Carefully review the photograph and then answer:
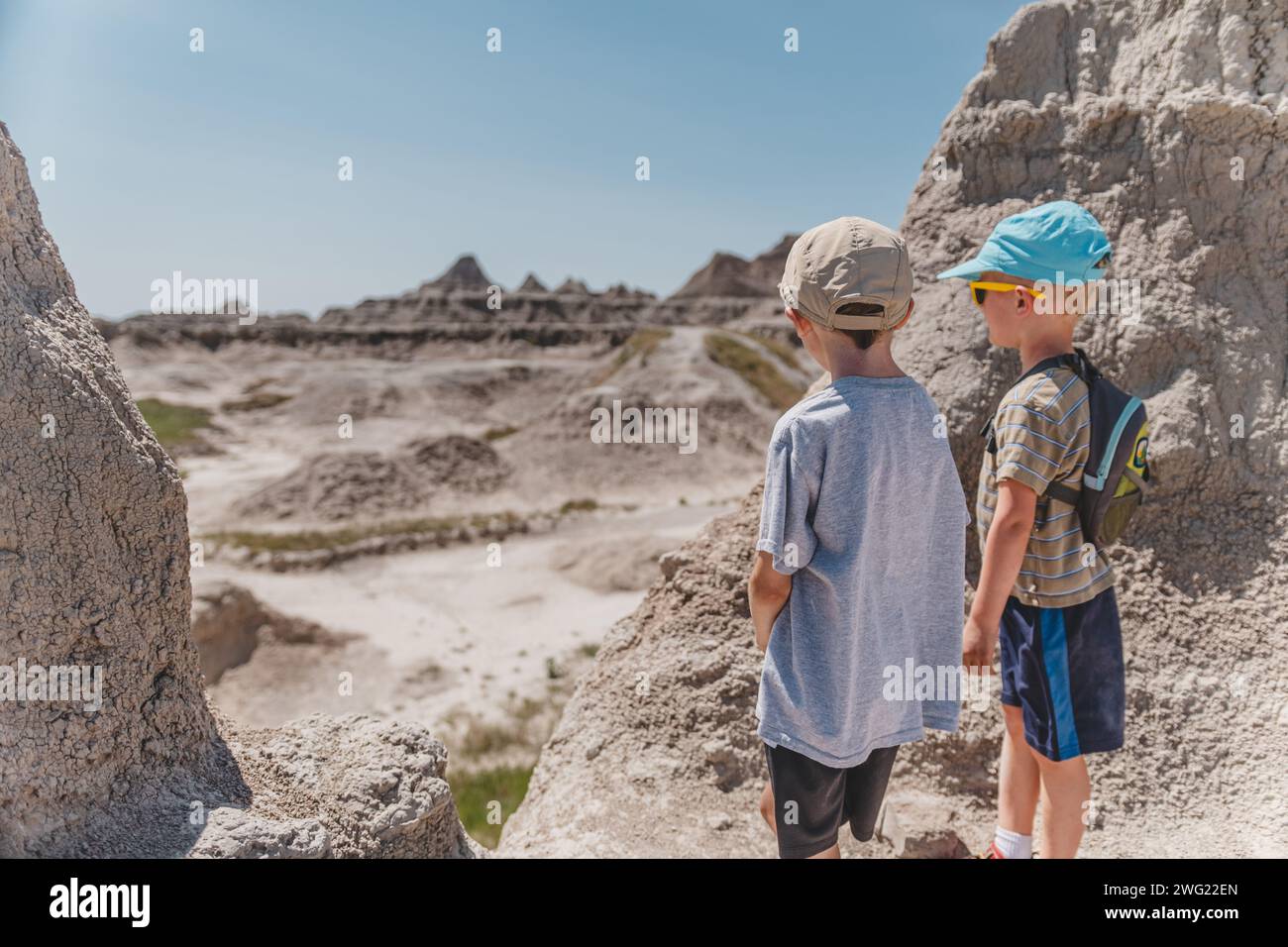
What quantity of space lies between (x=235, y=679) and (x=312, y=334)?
2394 inches

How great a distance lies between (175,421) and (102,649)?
3636cm

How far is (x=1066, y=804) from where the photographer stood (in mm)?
2889

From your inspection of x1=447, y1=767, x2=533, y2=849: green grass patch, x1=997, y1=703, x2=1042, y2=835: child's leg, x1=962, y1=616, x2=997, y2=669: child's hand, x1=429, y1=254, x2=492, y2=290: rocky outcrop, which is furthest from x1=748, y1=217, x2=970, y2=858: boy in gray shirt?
x1=429, y1=254, x2=492, y2=290: rocky outcrop

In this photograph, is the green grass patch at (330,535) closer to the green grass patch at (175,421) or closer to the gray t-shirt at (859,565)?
the green grass patch at (175,421)

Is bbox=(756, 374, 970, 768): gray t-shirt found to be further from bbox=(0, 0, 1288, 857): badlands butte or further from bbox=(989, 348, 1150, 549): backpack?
bbox=(0, 0, 1288, 857): badlands butte

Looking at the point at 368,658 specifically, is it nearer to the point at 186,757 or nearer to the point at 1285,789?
the point at 186,757

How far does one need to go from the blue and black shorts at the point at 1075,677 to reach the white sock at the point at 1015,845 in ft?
1.29

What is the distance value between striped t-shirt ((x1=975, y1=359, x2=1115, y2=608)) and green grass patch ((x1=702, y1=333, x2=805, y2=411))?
29.0 metres

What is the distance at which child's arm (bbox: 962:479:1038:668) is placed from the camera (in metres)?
2.71

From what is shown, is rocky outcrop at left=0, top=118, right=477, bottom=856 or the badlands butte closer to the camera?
rocky outcrop at left=0, top=118, right=477, bottom=856

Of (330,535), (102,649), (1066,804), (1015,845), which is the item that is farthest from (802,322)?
(330,535)

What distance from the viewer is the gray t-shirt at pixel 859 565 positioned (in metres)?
2.25

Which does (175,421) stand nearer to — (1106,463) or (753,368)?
(753,368)
